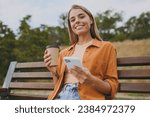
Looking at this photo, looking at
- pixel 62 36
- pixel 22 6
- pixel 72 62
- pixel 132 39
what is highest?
pixel 22 6

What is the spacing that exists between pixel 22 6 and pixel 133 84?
873 millimetres

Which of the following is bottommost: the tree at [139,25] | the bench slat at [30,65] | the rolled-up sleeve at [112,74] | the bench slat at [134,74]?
the tree at [139,25]

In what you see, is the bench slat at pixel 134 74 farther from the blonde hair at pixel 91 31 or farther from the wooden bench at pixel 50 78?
the blonde hair at pixel 91 31

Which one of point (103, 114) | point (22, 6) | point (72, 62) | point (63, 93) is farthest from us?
point (22, 6)

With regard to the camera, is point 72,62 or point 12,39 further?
point 12,39

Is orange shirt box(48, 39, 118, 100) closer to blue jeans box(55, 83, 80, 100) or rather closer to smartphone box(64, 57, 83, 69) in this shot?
blue jeans box(55, 83, 80, 100)

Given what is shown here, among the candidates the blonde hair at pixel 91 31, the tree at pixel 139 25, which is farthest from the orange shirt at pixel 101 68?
the tree at pixel 139 25

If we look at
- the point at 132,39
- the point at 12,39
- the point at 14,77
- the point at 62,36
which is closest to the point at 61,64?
the point at 14,77

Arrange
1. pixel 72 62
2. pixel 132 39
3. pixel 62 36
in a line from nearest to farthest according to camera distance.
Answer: pixel 72 62
pixel 62 36
pixel 132 39

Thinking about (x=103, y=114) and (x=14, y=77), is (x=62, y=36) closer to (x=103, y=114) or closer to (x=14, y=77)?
(x=14, y=77)

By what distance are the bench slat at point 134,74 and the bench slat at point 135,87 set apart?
34 millimetres

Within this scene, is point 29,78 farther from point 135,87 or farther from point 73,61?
point 73,61

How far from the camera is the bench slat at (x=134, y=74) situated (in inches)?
64.2

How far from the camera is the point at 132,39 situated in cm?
788
